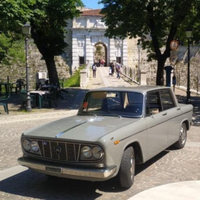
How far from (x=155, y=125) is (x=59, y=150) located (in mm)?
2028

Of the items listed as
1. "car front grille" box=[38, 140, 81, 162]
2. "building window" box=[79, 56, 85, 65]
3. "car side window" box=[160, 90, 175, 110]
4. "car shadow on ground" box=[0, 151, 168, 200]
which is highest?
"building window" box=[79, 56, 85, 65]

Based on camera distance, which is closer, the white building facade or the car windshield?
the car windshield

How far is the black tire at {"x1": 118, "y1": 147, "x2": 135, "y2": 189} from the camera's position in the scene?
4.84 meters

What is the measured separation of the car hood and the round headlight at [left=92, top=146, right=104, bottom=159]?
14 cm

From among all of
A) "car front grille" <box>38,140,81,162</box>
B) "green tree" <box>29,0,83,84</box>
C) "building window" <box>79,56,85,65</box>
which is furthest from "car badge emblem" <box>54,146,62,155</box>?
"building window" <box>79,56,85,65</box>

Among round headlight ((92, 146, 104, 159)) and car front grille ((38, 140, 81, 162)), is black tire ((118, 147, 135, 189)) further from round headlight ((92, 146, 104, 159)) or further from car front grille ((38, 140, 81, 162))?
car front grille ((38, 140, 81, 162))

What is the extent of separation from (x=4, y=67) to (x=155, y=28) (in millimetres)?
40408

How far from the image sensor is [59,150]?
4.75 meters

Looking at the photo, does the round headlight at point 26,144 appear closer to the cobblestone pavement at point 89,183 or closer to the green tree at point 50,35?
the cobblestone pavement at point 89,183

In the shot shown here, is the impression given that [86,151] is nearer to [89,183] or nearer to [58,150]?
[58,150]

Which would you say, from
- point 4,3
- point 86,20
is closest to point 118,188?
point 4,3

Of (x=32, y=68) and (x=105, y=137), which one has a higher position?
(x=32, y=68)

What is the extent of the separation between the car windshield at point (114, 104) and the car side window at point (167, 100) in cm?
97

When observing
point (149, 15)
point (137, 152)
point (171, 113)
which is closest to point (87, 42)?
point (149, 15)
